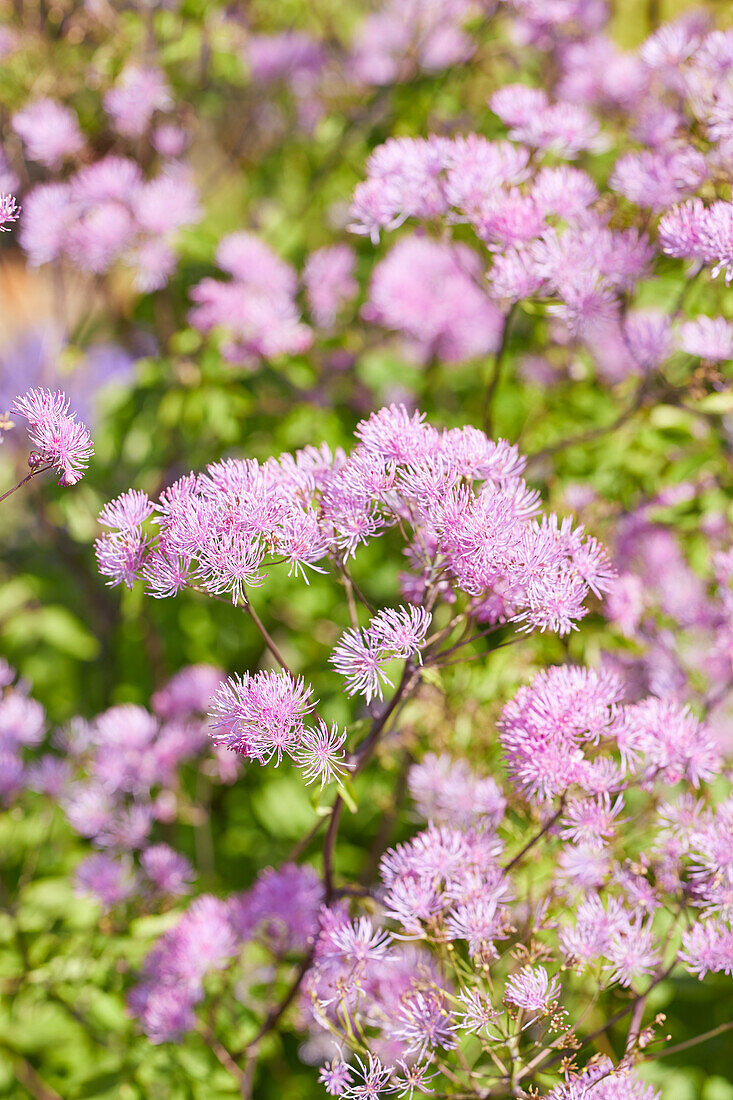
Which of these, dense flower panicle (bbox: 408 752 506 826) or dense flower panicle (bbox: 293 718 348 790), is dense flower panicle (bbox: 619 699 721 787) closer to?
dense flower panicle (bbox: 408 752 506 826)

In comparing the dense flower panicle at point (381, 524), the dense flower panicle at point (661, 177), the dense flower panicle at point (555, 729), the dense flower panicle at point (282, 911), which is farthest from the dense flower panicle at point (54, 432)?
the dense flower panicle at point (661, 177)

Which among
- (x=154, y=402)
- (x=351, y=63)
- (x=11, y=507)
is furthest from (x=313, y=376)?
(x=11, y=507)

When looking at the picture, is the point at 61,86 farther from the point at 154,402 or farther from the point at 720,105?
the point at 720,105

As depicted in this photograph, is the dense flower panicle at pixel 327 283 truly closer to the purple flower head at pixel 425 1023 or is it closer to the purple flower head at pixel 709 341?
the purple flower head at pixel 709 341

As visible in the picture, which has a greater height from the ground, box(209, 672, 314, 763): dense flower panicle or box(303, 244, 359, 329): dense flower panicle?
box(303, 244, 359, 329): dense flower panicle

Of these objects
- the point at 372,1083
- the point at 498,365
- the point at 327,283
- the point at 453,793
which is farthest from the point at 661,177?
the point at 372,1083

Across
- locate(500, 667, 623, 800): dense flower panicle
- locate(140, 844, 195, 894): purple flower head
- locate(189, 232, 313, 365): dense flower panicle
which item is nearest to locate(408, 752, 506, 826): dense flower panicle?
locate(500, 667, 623, 800): dense flower panicle

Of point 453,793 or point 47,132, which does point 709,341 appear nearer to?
point 453,793
